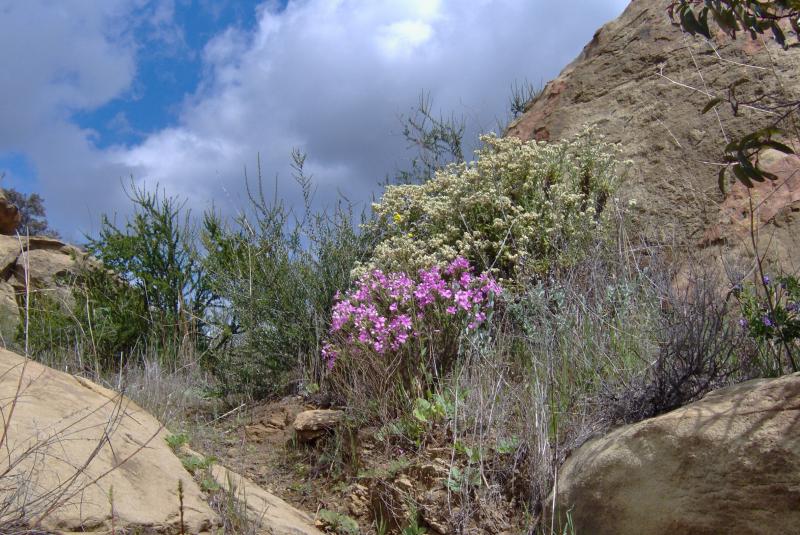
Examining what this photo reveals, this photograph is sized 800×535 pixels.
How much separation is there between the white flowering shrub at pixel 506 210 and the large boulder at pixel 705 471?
8.43 ft

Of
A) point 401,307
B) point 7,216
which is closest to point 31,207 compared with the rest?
point 7,216

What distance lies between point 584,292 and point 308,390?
2128mm

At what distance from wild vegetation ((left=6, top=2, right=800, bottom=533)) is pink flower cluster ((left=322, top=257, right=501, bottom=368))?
17mm

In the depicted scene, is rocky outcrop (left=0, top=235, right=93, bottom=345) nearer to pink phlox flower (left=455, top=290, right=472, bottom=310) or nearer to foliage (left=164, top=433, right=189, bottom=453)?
foliage (left=164, top=433, right=189, bottom=453)

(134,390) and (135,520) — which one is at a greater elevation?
(134,390)

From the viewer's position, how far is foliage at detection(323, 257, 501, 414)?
4.85m

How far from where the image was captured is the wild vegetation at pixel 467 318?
12.2 feet

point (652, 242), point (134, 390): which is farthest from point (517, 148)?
point (134, 390)

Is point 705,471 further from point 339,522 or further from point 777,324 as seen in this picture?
point 339,522

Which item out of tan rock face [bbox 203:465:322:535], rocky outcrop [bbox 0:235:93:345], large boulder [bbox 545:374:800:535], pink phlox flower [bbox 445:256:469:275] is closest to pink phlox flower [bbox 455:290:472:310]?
pink phlox flower [bbox 445:256:469:275]

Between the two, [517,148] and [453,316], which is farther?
[517,148]

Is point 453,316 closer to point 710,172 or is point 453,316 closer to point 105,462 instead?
point 105,462

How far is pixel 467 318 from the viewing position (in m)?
4.93

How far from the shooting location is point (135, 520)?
299 cm
